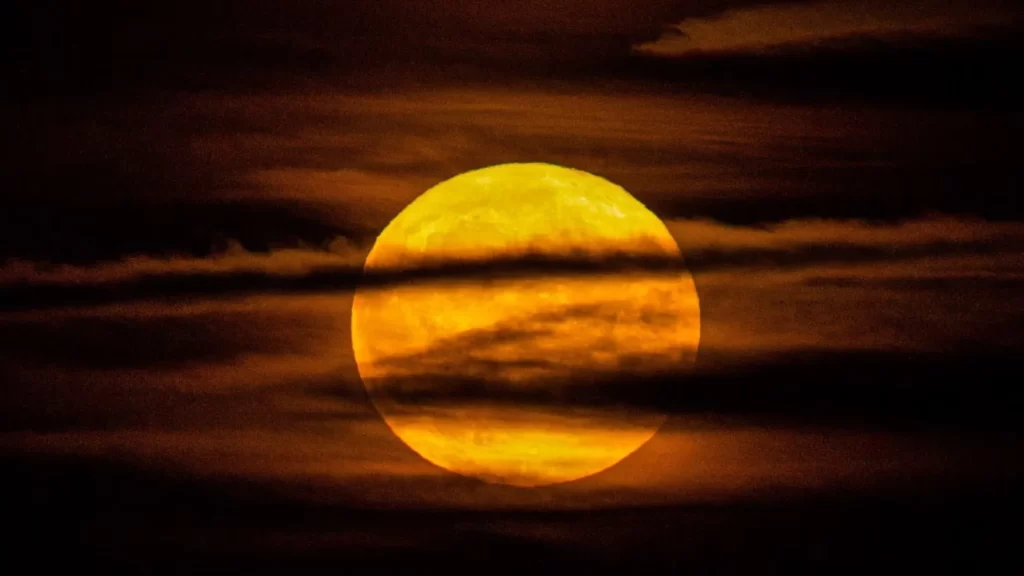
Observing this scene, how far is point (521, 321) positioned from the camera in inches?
42.9

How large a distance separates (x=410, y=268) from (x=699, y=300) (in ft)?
1.73

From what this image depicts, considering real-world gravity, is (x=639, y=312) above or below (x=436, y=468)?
above

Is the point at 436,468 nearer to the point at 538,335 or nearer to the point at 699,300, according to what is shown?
the point at 538,335

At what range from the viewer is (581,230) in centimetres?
110

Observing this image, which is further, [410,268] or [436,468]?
[436,468]

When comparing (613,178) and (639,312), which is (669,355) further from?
(613,178)

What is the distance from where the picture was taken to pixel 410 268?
3.59 ft

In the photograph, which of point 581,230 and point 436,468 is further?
point 436,468

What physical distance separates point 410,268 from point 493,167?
0.24 meters

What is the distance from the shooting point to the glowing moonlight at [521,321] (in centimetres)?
108

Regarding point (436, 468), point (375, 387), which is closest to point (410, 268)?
point (375, 387)

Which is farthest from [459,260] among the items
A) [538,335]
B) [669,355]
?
[669,355]

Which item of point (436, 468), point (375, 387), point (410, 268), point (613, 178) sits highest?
point (613, 178)

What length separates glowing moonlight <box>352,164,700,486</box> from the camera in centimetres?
108
